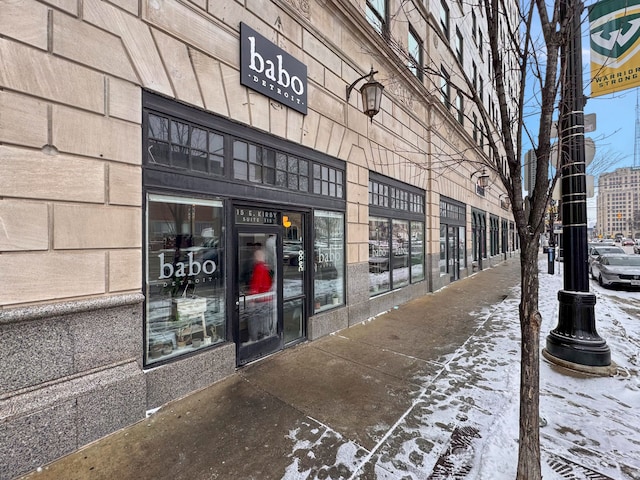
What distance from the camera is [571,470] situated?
251 centimetres

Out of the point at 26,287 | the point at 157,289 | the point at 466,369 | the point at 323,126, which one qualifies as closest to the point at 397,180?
the point at 323,126

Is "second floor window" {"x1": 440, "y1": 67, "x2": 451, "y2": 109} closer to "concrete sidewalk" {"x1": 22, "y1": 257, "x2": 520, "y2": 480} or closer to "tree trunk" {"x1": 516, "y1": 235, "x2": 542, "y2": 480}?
"tree trunk" {"x1": 516, "y1": 235, "x2": 542, "y2": 480}

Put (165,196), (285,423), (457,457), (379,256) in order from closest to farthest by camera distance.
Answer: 1. (457,457)
2. (285,423)
3. (165,196)
4. (379,256)

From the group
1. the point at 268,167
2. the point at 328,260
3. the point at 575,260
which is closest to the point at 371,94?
the point at 268,167

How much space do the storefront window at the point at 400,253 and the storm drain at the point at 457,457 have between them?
570 centimetres

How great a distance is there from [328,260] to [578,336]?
436cm

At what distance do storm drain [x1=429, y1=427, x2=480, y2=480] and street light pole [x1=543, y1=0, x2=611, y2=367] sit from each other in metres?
2.77

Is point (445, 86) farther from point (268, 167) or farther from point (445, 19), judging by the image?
point (268, 167)

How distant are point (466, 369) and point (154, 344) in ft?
14.5

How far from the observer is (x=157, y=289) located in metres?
3.65

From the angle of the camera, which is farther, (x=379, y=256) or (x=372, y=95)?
(x=379, y=256)

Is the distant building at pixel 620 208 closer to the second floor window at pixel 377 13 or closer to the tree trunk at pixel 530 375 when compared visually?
the second floor window at pixel 377 13

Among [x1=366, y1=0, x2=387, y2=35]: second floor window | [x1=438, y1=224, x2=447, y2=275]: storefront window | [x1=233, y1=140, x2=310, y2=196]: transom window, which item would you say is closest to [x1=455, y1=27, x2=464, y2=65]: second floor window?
[x1=366, y1=0, x2=387, y2=35]: second floor window

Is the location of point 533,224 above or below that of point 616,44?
below
